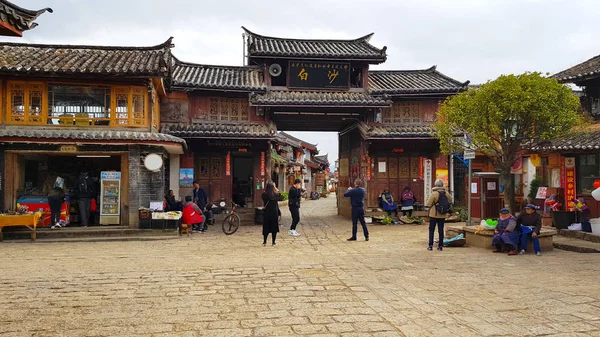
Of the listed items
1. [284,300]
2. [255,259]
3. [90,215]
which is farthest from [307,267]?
[90,215]

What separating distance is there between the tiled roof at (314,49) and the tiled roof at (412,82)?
129 centimetres

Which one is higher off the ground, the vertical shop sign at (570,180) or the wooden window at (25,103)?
the wooden window at (25,103)

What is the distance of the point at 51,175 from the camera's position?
16.5m

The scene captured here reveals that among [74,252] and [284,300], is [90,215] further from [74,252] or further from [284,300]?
[284,300]

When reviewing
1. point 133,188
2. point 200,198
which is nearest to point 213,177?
point 200,198

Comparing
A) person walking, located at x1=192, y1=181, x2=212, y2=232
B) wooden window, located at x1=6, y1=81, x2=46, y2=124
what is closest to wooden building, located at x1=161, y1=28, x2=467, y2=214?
person walking, located at x1=192, y1=181, x2=212, y2=232

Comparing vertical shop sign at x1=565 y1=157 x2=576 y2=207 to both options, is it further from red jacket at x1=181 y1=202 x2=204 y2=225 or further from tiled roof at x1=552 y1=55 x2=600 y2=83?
red jacket at x1=181 y1=202 x2=204 y2=225

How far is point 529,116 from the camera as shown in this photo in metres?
11.1

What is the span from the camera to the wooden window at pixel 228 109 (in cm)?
1834

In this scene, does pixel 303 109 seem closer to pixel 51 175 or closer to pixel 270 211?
pixel 270 211

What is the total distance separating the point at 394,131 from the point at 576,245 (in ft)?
28.7

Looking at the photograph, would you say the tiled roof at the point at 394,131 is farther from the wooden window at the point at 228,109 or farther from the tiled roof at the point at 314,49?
the wooden window at the point at 228,109

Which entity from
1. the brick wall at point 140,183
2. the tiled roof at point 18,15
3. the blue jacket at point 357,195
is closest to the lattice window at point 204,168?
the brick wall at point 140,183

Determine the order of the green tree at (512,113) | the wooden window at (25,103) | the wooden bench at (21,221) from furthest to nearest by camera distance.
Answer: the wooden window at (25,103)
the wooden bench at (21,221)
the green tree at (512,113)
